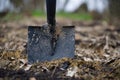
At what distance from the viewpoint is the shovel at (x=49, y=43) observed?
4.33m

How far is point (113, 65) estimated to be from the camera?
13.8 feet

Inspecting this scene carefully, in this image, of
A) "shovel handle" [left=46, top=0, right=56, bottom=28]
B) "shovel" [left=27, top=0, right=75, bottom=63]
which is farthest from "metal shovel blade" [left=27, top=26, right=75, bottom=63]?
"shovel handle" [left=46, top=0, right=56, bottom=28]

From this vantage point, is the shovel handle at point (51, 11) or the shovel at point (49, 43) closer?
the shovel at point (49, 43)

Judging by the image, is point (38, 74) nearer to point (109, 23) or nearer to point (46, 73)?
point (46, 73)

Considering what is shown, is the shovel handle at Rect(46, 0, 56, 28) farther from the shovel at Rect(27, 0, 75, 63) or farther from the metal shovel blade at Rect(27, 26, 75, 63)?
the metal shovel blade at Rect(27, 26, 75, 63)

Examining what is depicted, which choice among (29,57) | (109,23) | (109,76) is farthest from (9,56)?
(109,23)

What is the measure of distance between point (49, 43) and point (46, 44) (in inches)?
1.4

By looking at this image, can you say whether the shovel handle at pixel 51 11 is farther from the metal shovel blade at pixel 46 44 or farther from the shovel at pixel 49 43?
the metal shovel blade at pixel 46 44

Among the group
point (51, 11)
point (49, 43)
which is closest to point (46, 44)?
point (49, 43)

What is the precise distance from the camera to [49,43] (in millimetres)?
4418

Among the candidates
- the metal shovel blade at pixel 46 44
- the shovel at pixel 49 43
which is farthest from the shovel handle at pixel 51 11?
the metal shovel blade at pixel 46 44

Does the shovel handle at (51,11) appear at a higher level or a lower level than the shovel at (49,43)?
higher

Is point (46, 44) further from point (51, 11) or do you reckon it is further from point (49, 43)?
point (51, 11)

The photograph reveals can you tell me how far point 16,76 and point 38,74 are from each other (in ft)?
0.71
